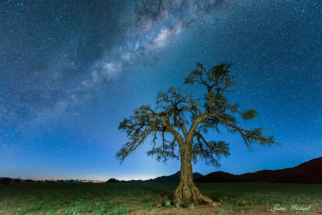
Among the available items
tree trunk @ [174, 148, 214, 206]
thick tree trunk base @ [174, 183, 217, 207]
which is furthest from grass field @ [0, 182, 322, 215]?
tree trunk @ [174, 148, 214, 206]

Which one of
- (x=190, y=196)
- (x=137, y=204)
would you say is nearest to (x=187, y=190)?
(x=190, y=196)

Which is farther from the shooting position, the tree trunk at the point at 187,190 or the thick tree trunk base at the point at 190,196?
the tree trunk at the point at 187,190

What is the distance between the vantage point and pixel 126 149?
13.7 metres

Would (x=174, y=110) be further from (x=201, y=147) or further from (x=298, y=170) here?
(x=298, y=170)

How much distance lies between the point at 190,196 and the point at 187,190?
445mm

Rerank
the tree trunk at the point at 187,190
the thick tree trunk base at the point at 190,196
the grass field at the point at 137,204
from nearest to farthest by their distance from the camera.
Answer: the grass field at the point at 137,204 → the thick tree trunk base at the point at 190,196 → the tree trunk at the point at 187,190

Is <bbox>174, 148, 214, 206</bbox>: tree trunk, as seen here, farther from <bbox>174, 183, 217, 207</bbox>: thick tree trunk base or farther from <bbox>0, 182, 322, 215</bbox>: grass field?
<bbox>0, 182, 322, 215</bbox>: grass field

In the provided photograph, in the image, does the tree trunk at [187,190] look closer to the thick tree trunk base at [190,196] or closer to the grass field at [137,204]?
the thick tree trunk base at [190,196]

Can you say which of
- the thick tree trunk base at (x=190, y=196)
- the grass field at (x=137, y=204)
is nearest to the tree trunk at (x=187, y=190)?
the thick tree trunk base at (x=190, y=196)

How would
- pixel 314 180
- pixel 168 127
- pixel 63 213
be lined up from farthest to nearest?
pixel 314 180 → pixel 168 127 → pixel 63 213

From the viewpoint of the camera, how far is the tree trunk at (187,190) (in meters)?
12.2

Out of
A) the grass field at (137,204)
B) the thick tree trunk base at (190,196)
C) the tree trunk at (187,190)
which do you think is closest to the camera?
the grass field at (137,204)

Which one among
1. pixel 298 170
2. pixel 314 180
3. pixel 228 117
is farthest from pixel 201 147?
pixel 298 170

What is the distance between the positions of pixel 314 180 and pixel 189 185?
3384 inches
